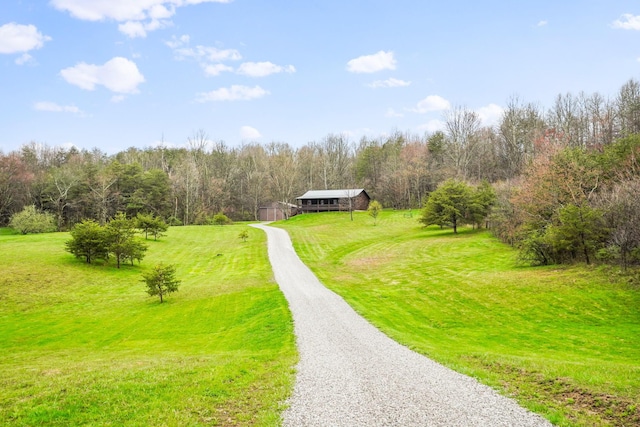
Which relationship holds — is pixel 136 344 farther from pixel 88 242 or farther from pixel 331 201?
pixel 331 201

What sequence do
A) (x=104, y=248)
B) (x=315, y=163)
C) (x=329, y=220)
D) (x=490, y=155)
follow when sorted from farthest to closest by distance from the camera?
(x=315, y=163)
(x=490, y=155)
(x=329, y=220)
(x=104, y=248)

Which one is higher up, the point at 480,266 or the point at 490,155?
the point at 490,155

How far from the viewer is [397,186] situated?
7931cm

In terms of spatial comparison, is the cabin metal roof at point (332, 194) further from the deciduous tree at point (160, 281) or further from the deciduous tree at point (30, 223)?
the deciduous tree at point (160, 281)

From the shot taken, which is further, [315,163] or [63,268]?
[315,163]

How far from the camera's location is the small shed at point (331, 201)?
74.9 metres

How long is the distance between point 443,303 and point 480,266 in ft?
30.7

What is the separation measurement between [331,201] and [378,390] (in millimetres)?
68601

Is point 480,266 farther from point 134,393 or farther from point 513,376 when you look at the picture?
point 134,393

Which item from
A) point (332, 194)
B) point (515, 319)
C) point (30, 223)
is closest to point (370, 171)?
point (332, 194)

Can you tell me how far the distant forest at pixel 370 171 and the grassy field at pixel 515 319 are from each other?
7466 millimetres

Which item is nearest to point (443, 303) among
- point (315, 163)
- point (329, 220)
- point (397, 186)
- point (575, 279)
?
point (575, 279)

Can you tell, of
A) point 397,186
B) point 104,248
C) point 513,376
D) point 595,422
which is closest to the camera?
point 595,422

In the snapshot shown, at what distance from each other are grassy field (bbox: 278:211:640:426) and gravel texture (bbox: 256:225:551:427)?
64 cm
